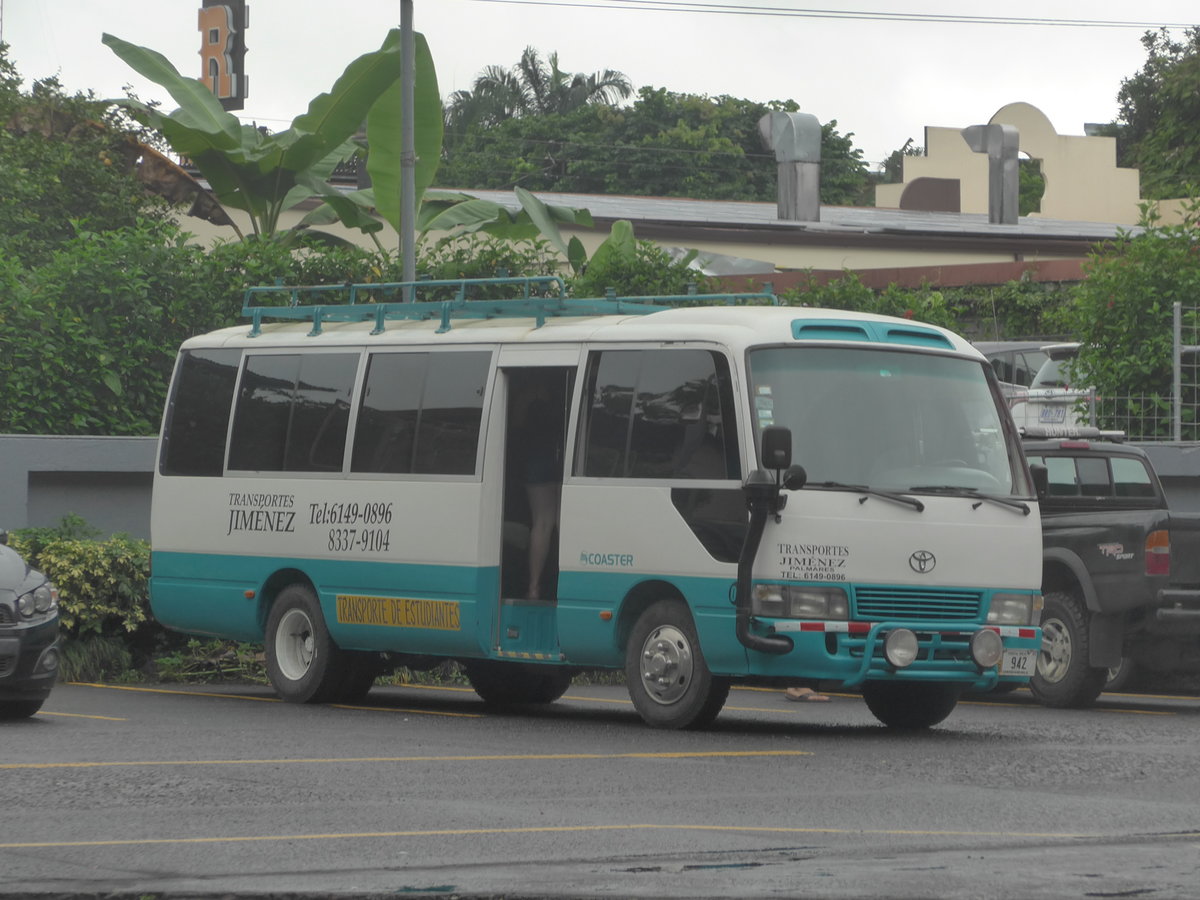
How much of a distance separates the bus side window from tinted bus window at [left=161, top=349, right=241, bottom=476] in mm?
3934

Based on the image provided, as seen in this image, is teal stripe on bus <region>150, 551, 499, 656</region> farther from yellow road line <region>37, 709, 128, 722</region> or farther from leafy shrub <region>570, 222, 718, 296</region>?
leafy shrub <region>570, 222, 718, 296</region>

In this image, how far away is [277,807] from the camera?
9.87 metres

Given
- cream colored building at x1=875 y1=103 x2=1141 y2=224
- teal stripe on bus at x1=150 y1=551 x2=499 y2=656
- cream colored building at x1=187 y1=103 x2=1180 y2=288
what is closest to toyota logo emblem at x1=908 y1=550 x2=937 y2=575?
teal stripe on bus at x1=150 y1=551 x2=499 y2=656

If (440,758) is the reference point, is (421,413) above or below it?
above

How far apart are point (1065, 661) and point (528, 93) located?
77160mm

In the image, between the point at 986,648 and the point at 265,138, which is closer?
Result: the point at 986,648

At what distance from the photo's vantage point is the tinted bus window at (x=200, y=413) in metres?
17.3

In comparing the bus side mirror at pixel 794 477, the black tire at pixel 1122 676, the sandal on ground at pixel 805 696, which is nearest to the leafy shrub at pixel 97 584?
the sandal on ground at pixel 805 696

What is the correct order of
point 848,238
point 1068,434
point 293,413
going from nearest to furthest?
point 293,413
point 1068,434
point 848,238

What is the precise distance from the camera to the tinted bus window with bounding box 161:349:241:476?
17281 millimetres

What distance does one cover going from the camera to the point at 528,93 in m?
91.8

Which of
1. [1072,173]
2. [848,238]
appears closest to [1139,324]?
[848,238]

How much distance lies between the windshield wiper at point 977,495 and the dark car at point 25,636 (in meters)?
5.65

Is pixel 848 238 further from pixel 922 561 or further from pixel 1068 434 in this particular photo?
pixel 922 561
